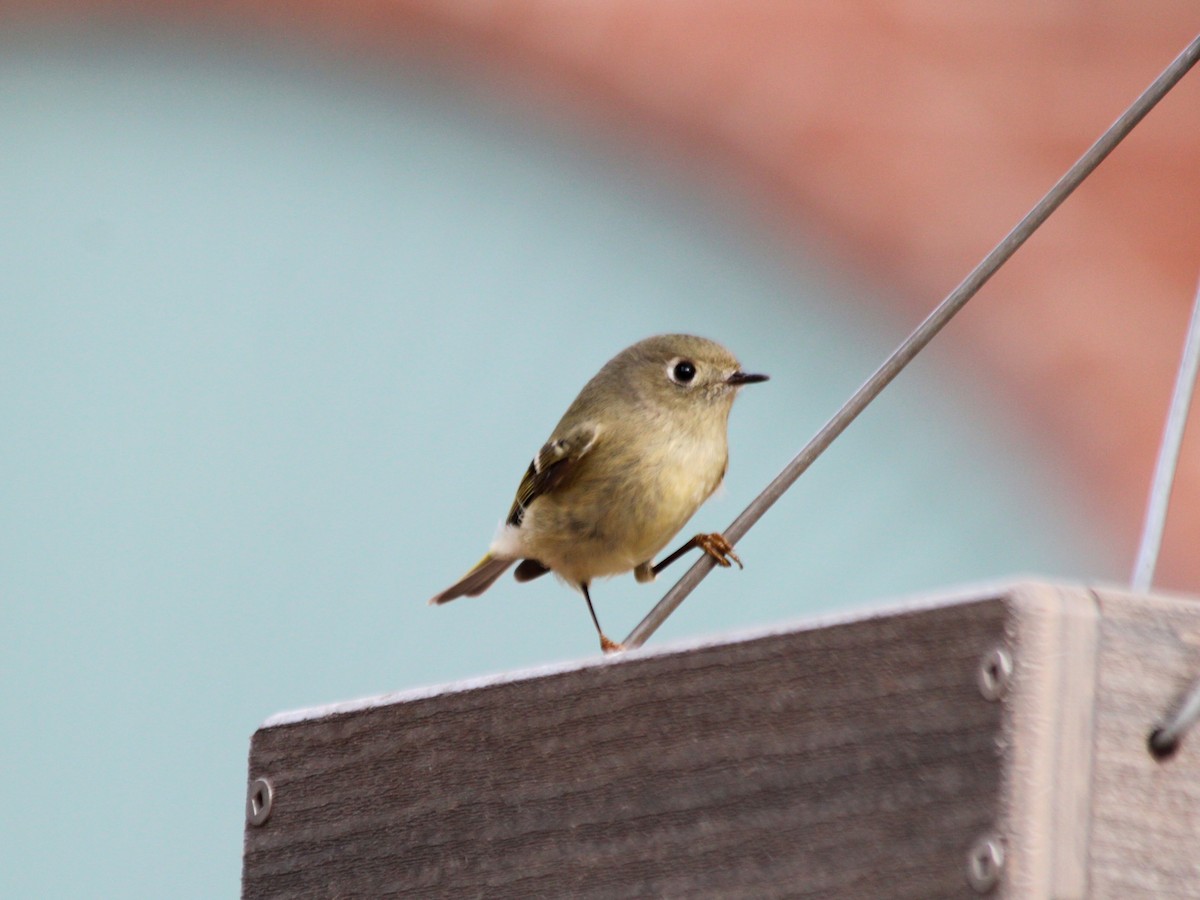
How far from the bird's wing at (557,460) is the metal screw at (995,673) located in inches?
53.7

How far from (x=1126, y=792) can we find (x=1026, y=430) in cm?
261

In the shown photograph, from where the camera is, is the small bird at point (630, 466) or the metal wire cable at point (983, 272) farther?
the small bird at point (630, 466)

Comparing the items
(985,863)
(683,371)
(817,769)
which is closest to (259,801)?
(817,769)

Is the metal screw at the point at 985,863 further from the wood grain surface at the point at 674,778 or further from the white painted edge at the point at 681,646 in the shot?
the white painted edge at the point at 681,646

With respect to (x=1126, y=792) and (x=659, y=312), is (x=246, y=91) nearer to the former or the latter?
(x=659, y=312)

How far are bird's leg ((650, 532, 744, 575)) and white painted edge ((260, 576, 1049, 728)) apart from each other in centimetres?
20

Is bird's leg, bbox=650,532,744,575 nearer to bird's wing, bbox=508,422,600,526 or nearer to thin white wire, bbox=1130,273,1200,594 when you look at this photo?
bird's wing, bbox=508,422,600,526

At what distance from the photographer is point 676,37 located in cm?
309

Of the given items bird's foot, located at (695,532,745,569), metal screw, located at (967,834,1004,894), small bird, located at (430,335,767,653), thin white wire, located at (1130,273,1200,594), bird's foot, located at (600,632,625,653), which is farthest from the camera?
small bird, located at (430,335,767,653)

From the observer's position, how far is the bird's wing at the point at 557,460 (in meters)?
2.12

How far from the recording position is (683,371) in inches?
85.5

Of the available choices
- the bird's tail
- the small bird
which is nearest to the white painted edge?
the small bird

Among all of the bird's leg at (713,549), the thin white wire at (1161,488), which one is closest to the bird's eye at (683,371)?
the bird's leg at (713,549)

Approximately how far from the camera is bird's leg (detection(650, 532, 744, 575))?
122 centimetres
